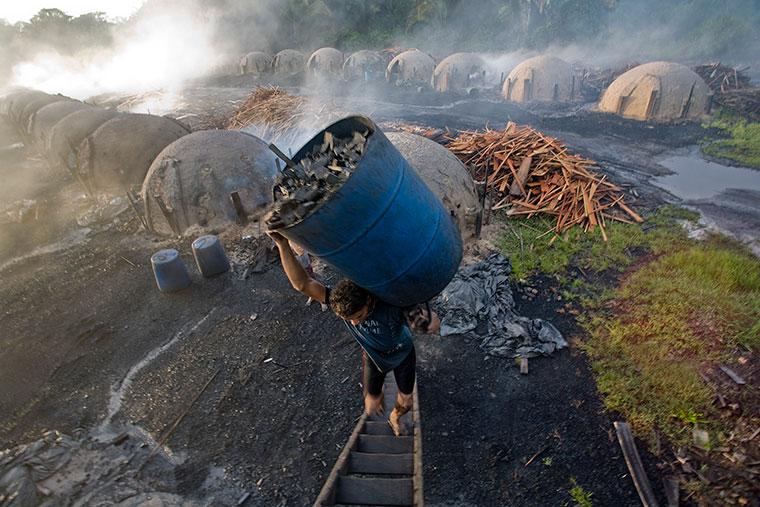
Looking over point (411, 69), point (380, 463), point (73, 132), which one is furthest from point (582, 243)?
point (411, 69)

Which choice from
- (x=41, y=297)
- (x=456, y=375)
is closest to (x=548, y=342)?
(x=456, y=375)

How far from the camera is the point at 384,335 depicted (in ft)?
11.0

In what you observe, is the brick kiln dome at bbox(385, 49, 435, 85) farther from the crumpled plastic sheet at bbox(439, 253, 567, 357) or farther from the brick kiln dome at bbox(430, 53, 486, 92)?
the crumpled plastic sheet at bbox(439, 253, 567, 357)

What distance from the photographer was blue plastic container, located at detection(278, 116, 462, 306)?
7.89 feet

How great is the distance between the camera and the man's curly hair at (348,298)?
9.83ft

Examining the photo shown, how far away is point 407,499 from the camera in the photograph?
331cm

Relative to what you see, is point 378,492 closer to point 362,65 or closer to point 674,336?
point 674,336

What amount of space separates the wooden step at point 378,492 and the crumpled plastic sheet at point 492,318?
2.95 metres

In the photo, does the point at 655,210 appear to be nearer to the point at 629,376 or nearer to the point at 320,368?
the point at 629,376

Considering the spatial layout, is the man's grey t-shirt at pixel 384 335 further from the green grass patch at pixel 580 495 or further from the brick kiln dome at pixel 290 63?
the brick kiln dome at pixel 290 63

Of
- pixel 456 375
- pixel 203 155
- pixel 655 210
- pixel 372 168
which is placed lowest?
pixel 456 375

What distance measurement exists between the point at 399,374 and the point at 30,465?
15.4 ft

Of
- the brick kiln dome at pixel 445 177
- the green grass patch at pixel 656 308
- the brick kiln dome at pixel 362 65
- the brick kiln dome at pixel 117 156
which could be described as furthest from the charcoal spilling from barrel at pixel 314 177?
the brick kiln dome at pixel 362 65

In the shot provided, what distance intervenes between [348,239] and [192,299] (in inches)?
257
